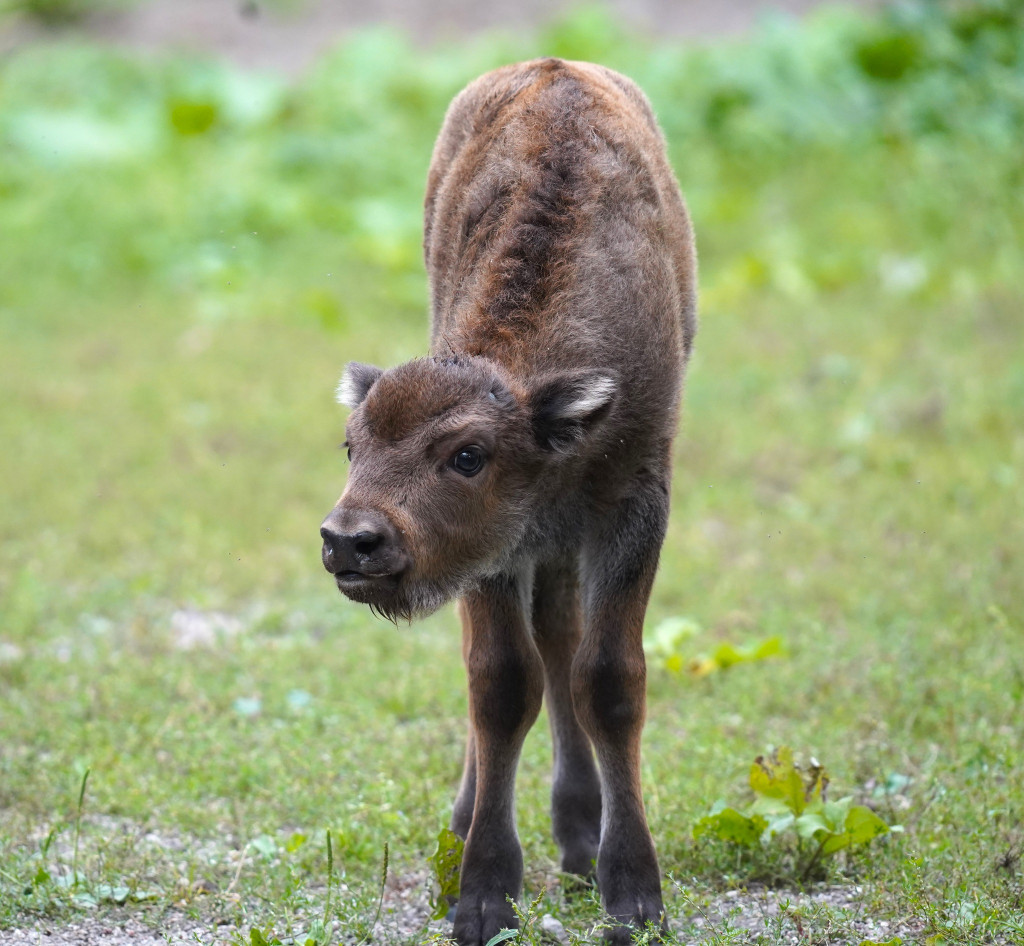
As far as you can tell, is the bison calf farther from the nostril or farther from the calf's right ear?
the nostril

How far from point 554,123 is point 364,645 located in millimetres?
3907

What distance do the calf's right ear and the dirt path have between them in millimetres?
16740

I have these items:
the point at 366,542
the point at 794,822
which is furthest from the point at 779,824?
the point at 366,542

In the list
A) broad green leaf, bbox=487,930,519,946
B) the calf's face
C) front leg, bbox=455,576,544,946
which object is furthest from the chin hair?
broad green leaf, bbox=487,930,519,946

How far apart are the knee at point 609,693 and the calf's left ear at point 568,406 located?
31.0 inches

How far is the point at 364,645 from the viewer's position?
838cm

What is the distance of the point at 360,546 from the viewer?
4332 millimetres

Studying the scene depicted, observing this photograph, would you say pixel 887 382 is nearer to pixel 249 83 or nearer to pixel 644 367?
pixel 644 367

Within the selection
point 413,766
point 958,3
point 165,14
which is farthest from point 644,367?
point 165,14

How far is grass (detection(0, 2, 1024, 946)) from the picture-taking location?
5766 mm

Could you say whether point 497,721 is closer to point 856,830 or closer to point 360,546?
point 360,546

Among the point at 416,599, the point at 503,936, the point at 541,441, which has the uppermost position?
the point at 541,441

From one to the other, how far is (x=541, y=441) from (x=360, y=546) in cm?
83

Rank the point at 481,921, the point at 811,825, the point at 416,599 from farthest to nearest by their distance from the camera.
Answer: the point at 811,825
the point at 481,921
the point at 416,599
